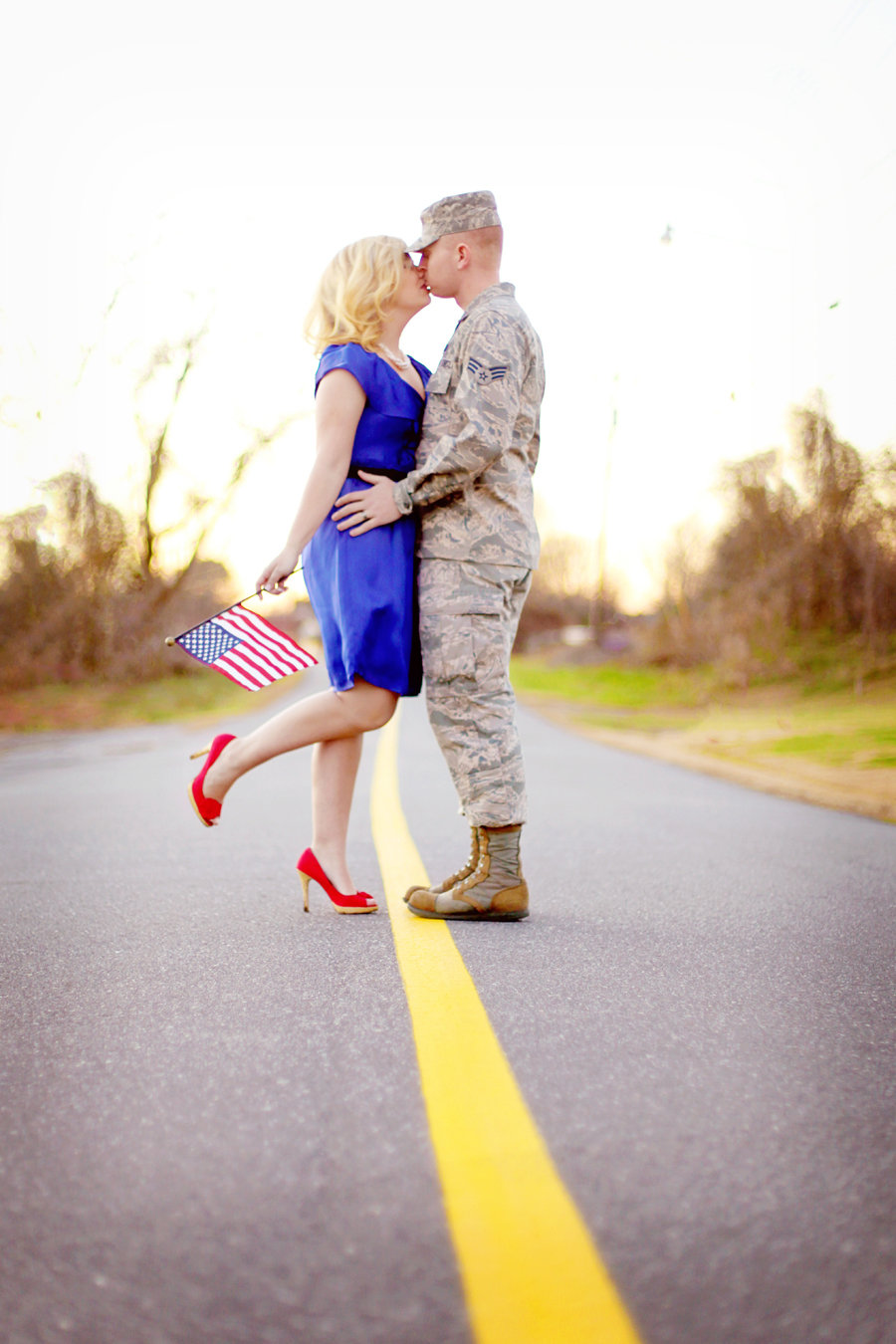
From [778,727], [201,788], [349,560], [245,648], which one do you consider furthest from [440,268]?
[778,727]

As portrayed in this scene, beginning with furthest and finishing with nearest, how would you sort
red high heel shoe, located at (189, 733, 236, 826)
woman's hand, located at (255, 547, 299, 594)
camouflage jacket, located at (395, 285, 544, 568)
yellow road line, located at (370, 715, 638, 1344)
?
red high heel shoe, located at (189, 733, 236, 826) < woman's hand, located at (255, 547, 299, 594) < camouflage jacket, located at (395, 285, 544, 568) < yellow road line, located at (370, 715, 638, 1344)

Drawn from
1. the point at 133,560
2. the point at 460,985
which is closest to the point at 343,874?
the point at 460,985

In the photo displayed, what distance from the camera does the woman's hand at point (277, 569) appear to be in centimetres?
291

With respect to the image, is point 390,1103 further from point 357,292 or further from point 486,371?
point 357,292

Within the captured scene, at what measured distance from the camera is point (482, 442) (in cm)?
278

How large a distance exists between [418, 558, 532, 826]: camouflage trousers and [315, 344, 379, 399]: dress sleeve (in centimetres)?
56

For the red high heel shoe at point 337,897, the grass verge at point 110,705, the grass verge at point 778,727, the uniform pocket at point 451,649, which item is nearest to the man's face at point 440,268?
the uniform pocket at point 451,649

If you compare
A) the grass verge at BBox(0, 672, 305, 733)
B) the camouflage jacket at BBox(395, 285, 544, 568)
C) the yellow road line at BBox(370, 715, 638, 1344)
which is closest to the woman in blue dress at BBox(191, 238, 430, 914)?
the camouflage jacket at BBox(395, 285, 544, 568)

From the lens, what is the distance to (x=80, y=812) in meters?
5.30

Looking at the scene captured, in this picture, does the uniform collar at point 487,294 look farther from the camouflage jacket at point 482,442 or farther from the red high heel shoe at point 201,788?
the red high heel shoe at point 201,788

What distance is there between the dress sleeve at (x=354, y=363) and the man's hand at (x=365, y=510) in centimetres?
30

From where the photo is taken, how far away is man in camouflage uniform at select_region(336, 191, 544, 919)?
9.30 ft

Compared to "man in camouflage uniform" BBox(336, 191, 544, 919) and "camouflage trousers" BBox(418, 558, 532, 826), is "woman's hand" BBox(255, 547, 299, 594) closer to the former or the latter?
"man in camouflage uniform" BBox(336, 191, 544, 919)

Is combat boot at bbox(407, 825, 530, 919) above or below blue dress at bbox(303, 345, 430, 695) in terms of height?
below
